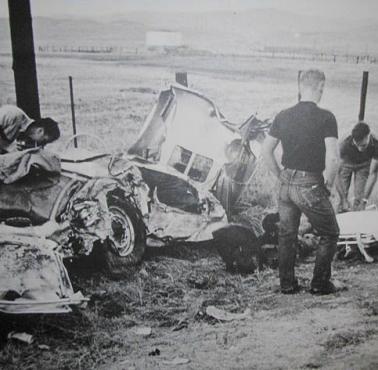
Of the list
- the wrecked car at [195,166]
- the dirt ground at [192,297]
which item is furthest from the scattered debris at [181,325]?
the wrecked car at [195,166]

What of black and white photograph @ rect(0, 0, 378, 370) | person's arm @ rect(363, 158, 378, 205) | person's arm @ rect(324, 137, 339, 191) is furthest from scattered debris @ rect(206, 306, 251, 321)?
person's arm @ rect(363, 158, 378, 205)

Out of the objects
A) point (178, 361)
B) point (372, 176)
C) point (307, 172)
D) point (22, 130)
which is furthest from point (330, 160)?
point (22, 130)

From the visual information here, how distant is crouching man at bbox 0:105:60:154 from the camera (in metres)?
2.90

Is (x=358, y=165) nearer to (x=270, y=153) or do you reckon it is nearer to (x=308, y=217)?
(x=308, y=217)

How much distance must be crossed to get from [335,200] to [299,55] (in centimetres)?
95

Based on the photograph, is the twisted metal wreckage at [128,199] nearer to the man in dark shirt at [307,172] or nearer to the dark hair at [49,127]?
the dark hair at [49,127]

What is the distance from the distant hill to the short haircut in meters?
0.38

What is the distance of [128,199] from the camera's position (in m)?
3.13

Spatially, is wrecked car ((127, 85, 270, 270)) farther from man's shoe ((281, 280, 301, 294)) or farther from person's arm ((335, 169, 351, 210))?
person's arm ((335, 169, 351, 210))

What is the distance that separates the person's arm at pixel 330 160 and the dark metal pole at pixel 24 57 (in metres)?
1.64

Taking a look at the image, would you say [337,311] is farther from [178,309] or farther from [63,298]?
[63,298]

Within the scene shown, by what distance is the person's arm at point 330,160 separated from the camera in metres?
3.00

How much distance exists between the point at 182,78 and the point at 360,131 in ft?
3.87

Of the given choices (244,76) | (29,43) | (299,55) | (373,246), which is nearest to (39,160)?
(29,43)
